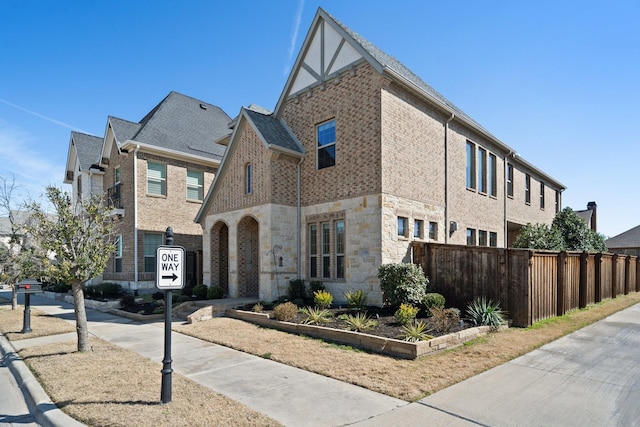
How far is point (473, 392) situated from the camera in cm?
555

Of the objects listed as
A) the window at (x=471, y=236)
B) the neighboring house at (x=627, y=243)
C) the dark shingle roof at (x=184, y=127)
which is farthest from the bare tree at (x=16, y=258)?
the neighboring house at (x=627, y=243)

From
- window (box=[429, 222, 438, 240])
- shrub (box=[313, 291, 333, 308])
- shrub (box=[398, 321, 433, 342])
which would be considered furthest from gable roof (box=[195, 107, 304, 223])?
shrub (box=[398, 321, 433, 342])

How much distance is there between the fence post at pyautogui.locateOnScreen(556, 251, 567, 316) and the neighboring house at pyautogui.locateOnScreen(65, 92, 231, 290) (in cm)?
1399

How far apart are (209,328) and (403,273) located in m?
5.50

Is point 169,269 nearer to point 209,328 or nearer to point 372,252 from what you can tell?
point 209,328

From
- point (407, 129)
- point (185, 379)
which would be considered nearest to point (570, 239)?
point (407, 129)

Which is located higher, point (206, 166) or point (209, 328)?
point (206, 166)

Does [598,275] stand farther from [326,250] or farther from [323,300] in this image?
[323,300]

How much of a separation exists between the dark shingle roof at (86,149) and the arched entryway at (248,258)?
13.1 meters

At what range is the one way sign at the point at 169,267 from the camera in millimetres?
5293

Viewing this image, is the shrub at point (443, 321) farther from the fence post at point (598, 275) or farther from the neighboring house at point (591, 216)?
the neighboring house at point (591, 216)

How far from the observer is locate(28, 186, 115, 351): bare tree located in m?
7.63

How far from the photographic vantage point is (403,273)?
1046cm

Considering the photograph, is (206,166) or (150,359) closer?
(150,359)
